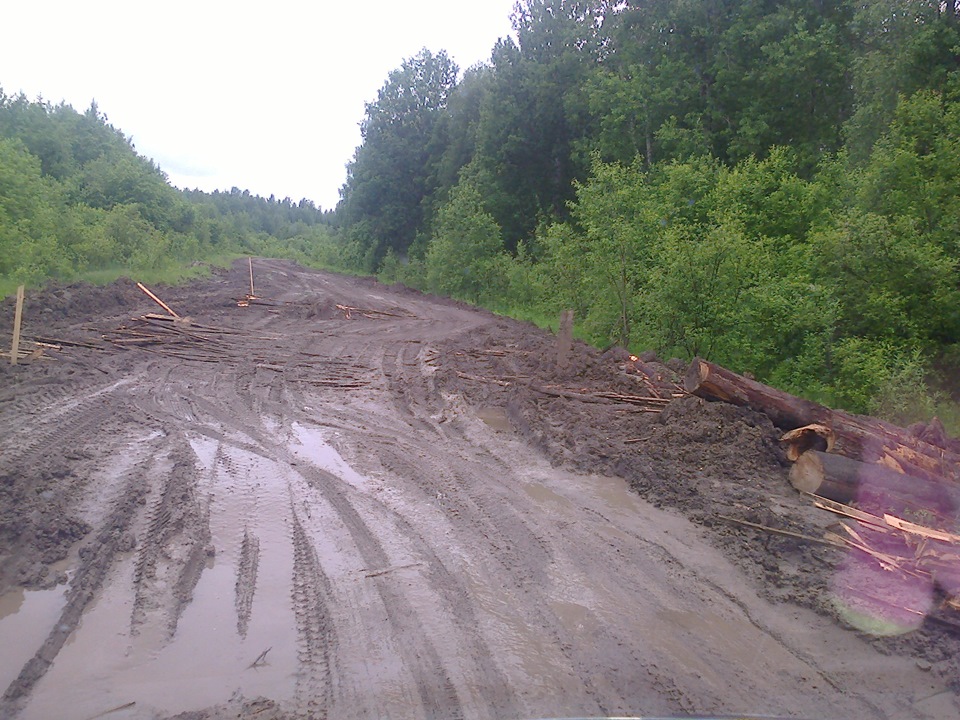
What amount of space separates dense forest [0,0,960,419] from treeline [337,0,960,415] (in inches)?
2.3

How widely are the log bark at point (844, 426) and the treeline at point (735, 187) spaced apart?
9.30 ft

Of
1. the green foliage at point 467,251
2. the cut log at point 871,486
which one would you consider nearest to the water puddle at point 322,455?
the cut log at point 871,486

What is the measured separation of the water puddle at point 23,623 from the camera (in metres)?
4.29

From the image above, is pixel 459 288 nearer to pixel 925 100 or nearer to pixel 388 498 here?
pixel 925 100

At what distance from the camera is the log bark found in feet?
23.8

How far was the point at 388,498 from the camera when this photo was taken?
7.22 metres

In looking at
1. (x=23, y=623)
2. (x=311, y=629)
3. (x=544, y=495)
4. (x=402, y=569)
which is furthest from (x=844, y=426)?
(x=23, y=623)

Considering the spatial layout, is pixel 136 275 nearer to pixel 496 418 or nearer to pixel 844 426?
pixel 496 418

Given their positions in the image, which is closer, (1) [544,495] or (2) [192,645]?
(2) [192,645]

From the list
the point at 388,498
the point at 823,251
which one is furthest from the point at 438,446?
the point at 823,251

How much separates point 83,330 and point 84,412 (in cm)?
721

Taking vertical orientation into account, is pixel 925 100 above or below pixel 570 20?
below

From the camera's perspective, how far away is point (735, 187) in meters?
17.2

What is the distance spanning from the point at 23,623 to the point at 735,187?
16625 mm
